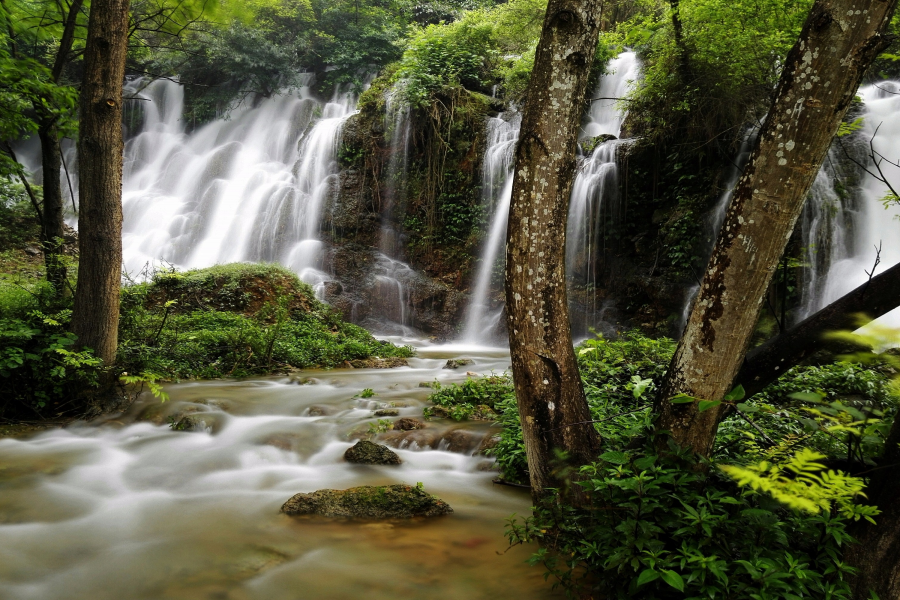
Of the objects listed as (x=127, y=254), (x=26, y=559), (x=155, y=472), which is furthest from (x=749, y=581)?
(x=127, y=254)

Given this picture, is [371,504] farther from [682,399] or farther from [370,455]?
[682,399]

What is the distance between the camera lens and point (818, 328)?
106 inches

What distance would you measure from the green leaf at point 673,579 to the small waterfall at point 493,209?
1331 cm

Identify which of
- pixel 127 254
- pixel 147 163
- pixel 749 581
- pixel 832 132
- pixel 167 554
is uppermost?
pixel 147 163

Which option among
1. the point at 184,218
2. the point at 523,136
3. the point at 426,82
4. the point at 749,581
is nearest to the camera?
the point at 749,581

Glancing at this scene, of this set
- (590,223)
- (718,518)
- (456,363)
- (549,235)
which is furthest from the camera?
(590,223)

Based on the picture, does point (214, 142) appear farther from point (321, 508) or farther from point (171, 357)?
point (321, 508)

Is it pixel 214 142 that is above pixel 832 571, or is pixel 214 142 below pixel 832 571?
above

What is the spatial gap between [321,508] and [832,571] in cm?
330

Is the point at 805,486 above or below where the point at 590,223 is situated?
below

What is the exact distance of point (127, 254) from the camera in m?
20.2

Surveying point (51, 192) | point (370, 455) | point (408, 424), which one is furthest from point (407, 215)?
point (370, 455)

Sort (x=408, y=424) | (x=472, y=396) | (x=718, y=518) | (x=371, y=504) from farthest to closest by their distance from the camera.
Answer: (x=472, y=396) → (x=408, y=424) → (x=371, y=504) → (x=718, y=518)

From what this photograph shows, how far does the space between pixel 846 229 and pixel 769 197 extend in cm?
1004
